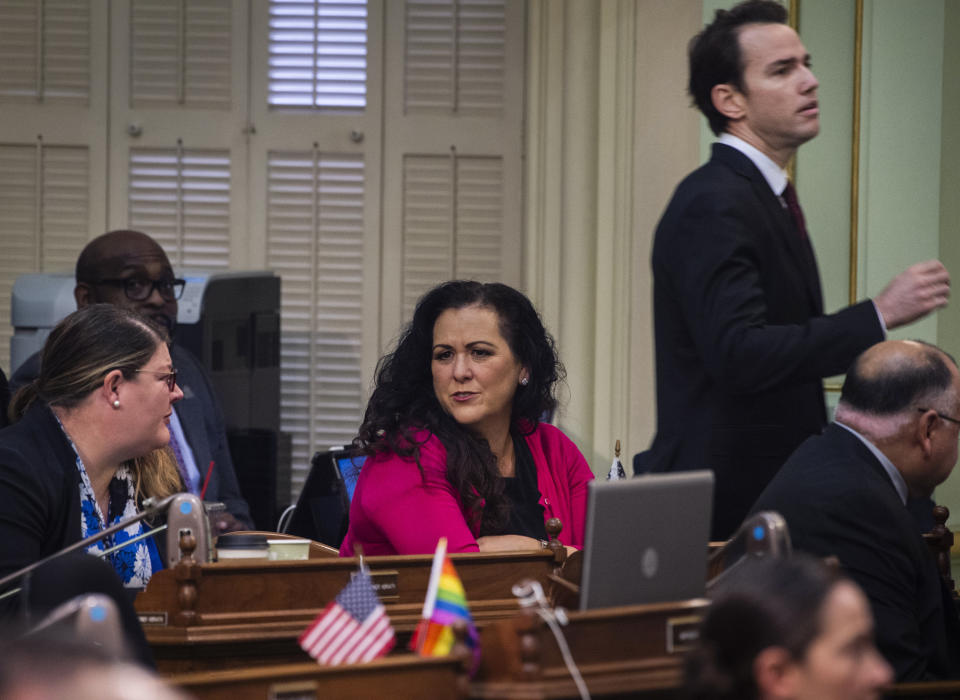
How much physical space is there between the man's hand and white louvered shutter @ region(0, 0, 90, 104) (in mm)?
3976

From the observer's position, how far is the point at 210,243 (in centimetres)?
547

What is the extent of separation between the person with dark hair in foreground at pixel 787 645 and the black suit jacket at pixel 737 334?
30.8 inches

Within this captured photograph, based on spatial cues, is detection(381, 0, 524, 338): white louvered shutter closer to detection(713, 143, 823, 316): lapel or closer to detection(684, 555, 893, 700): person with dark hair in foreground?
detection(713, 143, 823, 316): lapel

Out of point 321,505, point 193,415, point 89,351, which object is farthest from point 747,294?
point 193,415

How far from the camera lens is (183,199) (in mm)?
5445

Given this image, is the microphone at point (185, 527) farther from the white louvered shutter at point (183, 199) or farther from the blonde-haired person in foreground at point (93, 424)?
the white louvered shutter at point (183, 199)

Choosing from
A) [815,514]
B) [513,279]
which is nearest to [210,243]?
[513,279]

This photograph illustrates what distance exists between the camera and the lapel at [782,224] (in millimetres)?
2434

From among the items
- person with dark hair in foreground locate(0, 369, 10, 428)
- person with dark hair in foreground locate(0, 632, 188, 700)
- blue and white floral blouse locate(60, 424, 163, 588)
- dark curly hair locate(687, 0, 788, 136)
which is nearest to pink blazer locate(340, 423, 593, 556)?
blue and white floral blouse locate(60, 424, 163, 588)

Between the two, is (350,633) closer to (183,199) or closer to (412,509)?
(412,509)

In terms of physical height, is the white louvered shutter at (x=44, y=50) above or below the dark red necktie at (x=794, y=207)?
above

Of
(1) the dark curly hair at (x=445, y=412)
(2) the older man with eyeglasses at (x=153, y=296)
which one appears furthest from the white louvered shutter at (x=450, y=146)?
(1) the dark curly hair at (x=445, y=412)

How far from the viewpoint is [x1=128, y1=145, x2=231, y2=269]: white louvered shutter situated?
5434 mm

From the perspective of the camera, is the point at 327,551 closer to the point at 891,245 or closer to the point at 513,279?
the point at 891,245
